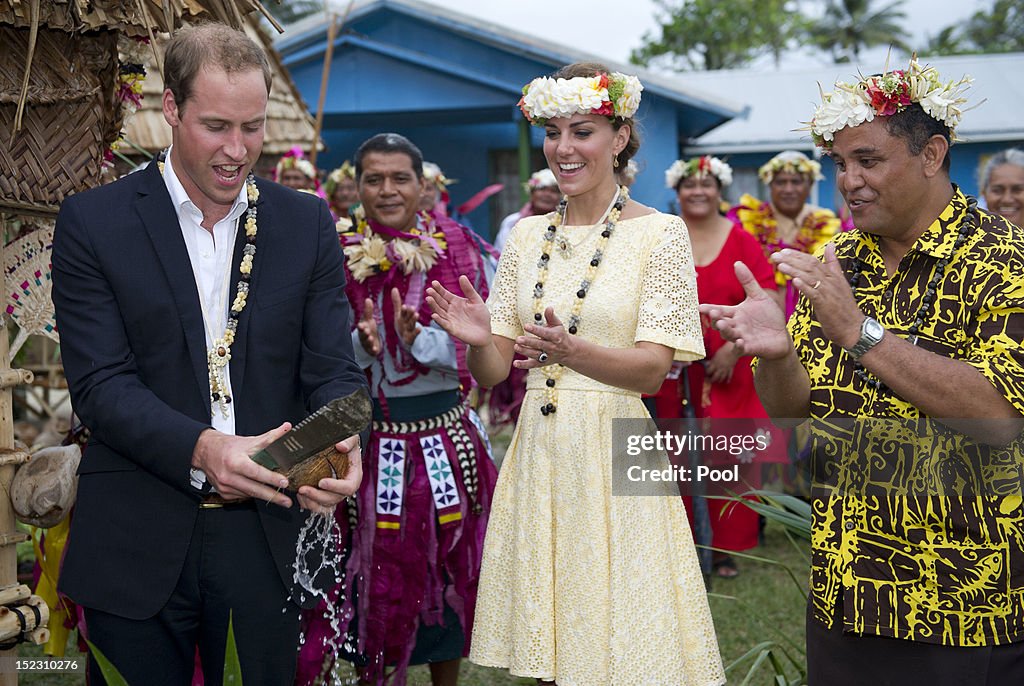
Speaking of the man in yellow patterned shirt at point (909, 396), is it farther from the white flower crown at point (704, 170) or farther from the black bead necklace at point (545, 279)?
the white flower crown at point (704, 170)

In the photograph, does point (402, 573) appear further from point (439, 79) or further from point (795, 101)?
point (795, 101)

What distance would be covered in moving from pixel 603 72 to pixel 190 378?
5.45 ft

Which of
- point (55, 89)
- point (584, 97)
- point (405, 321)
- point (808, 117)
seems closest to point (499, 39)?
point (808, 117)

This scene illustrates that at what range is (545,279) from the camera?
3.39 metres

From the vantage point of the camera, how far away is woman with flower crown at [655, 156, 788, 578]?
20.1 feet

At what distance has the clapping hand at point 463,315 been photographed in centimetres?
322

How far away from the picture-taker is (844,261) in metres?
2.83

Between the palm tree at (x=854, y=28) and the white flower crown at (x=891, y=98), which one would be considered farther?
the palm tree at (x=854, y=28)

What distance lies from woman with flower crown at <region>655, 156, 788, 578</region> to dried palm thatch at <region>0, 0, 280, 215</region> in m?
3.62

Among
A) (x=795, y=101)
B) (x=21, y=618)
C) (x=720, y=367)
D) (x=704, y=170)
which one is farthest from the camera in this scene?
(x=795, y=101)

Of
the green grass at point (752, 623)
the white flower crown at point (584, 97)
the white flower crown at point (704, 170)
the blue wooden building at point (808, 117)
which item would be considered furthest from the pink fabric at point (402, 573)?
the blue wooden building at point (808, 117)

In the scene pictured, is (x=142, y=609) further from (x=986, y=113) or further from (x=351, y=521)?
(x=986, y=113)

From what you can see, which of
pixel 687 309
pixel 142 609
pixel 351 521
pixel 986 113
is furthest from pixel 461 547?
pixel 986 113

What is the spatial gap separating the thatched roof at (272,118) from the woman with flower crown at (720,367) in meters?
3.60
